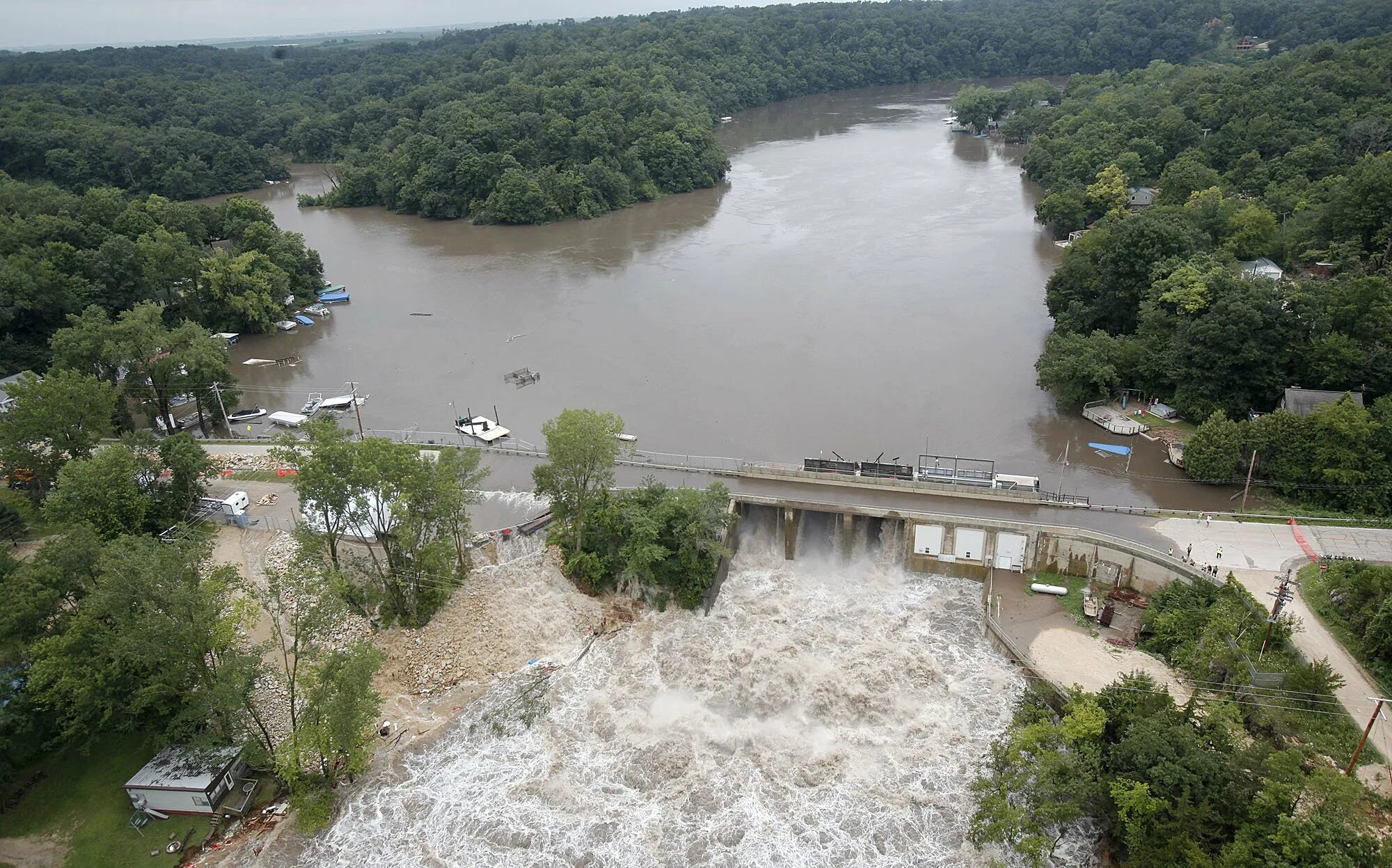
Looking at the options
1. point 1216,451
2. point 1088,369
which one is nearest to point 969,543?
point 1216,451

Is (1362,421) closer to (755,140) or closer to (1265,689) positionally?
(1265,689)

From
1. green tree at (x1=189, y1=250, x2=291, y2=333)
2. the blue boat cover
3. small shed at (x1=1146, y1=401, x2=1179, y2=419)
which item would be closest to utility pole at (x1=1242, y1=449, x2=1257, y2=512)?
the blue boat cover

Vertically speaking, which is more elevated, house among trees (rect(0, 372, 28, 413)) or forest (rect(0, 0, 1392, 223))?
forest (rect(0, 0, 1392, 223))

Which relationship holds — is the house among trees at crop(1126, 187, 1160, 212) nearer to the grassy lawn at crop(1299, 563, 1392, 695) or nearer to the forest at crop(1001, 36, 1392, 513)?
the forest at crop(1001, 36, 1392, 513)

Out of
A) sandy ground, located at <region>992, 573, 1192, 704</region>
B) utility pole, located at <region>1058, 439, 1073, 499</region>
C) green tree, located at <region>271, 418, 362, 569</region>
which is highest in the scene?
green tree, located at <region>271, 418, 362, 569</region>

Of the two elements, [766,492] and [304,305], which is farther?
[304,305]

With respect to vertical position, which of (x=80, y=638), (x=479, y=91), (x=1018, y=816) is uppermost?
(x=479, y=91)

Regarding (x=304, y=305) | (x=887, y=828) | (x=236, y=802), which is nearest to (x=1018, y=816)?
(x=887, y=828)

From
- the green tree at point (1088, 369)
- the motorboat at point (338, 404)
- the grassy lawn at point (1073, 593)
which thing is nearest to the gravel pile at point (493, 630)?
the grassy lawn at point (1073, 593)
